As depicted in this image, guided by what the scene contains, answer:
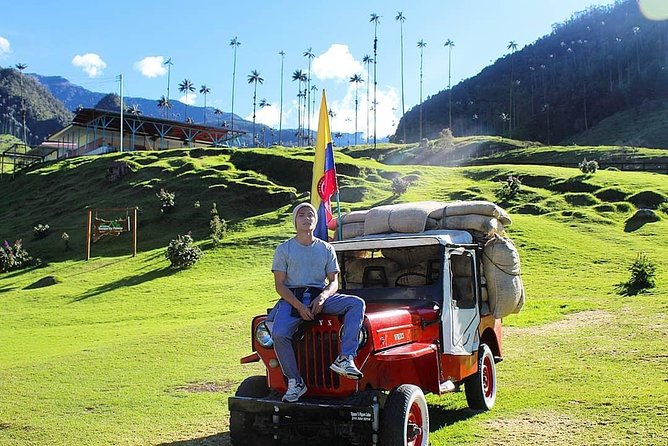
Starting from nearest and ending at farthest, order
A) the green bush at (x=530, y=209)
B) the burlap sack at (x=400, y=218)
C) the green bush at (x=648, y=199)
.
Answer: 1. the burlap sack at (x=400, y=218)
2. the green bush at (x=648, y=199)
3. the green bush at (x=530, y=209)

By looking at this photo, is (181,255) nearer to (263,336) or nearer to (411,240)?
(411,240)

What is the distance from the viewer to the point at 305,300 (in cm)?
632

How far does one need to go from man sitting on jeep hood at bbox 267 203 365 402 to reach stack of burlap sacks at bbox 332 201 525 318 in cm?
247

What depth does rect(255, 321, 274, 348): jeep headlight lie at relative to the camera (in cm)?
657

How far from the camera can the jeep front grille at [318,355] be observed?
6137 mm

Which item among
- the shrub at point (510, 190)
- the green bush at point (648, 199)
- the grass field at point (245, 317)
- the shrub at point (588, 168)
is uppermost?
the shrub at point (588, 168)

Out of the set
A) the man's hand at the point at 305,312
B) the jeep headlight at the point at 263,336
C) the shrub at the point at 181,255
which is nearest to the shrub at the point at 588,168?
the shrub at the point at 181,255

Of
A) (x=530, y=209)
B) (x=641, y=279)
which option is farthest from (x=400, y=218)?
(x=530, y=209)

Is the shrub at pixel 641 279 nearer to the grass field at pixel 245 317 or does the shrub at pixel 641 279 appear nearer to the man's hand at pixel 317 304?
the grass field at pixel 245 317

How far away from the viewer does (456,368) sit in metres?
7.53

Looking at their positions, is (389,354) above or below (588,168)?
below

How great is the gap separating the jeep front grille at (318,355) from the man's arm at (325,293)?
0.21 meters

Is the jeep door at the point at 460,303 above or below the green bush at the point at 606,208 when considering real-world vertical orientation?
below

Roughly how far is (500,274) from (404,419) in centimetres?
356
